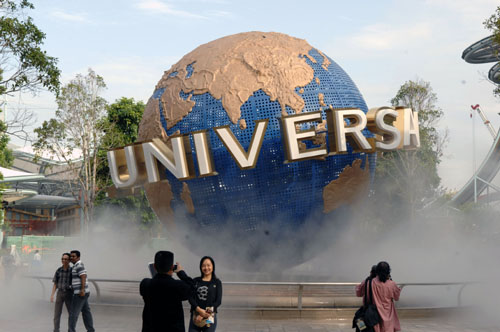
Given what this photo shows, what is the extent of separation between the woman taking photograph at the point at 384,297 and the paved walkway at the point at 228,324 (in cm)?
339

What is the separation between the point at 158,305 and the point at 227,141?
7.82m

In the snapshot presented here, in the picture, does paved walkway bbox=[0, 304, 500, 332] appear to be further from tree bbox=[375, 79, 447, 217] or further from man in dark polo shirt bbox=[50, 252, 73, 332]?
tree bbox=[375, 79, 447, 217]

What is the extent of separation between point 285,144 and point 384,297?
18.6ft

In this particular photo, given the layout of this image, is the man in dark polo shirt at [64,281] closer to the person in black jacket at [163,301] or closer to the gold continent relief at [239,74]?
the gold continent relief at [239,74]

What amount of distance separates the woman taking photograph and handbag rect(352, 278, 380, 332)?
0.06 m

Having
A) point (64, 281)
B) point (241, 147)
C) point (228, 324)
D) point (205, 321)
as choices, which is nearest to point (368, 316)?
point (205, 321)

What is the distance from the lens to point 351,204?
14.8 meters

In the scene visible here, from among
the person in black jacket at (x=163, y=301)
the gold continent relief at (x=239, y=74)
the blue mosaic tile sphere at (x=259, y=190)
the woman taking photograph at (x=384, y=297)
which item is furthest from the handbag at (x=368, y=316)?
the gold continent relief at (x=239, y=74)

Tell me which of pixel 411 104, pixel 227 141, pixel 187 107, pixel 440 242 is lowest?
pixel 440 242

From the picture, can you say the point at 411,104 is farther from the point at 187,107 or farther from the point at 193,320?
the point at 193,320

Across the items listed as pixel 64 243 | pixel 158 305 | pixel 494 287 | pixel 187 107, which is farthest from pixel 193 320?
pixel 64 243

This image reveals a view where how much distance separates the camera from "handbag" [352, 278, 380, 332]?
800cm

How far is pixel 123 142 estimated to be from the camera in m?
34.4

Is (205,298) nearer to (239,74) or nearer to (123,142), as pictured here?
(239,74)
